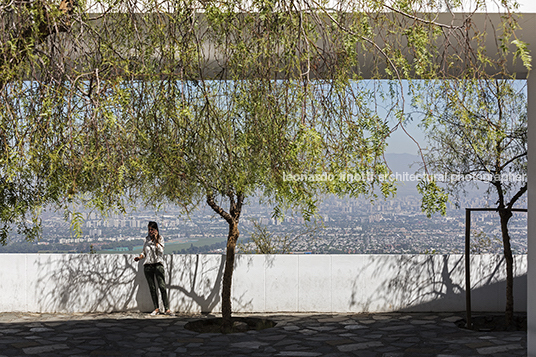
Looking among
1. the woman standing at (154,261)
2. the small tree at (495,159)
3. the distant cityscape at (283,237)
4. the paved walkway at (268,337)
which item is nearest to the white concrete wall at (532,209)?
the paved walkway at (268,337)

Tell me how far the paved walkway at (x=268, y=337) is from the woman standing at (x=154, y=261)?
0.45 metres

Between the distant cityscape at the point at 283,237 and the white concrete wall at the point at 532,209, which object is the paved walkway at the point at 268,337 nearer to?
the distant cityscape at the point at 283,237

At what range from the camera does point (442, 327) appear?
8.90 meters

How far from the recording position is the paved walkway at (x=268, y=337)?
7.41m

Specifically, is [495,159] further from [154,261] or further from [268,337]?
[154,261]

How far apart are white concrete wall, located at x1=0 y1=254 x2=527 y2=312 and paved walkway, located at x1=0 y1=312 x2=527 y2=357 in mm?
338

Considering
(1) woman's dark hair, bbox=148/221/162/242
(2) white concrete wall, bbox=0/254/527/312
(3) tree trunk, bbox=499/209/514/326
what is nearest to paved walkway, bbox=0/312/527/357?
(2) white concrete wall, bbox=0/254/527/312

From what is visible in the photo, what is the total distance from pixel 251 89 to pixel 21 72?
1450 millimetres

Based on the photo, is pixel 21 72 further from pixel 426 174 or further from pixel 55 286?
pixel 55 286

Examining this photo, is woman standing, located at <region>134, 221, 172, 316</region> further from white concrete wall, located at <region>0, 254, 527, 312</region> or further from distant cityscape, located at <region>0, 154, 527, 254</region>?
white concrete wall, located at <region>0, 254, 527, 312</region>

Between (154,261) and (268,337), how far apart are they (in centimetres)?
271

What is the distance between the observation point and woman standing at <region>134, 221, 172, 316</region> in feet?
32.4

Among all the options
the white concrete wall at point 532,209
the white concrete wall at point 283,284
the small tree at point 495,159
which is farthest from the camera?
the white concrete wall at point 283,284

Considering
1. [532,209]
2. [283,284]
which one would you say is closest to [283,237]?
[283,284]
